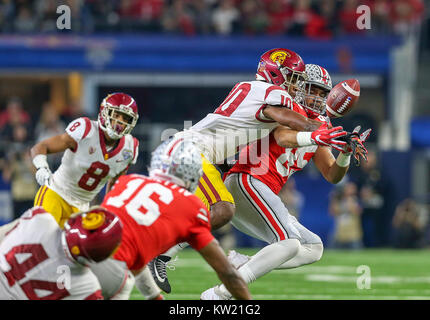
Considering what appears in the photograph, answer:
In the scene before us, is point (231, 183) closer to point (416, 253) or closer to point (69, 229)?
point (69, 229)

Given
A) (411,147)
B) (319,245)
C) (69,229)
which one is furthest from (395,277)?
(411,147)

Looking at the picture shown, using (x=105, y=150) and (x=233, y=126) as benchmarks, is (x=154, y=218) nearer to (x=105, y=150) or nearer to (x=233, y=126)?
(x=233, y=126)

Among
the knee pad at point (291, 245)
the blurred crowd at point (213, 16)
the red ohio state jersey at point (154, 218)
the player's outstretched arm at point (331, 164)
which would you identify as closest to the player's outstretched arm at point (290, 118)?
the player's outstretched arm at point (331, 164)

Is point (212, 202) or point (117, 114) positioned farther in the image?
point (117, 114)

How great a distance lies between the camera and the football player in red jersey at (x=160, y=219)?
4633 millimetres

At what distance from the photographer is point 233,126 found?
6.36 metres

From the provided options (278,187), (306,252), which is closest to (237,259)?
(306,252)

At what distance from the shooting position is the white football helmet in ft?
15.6

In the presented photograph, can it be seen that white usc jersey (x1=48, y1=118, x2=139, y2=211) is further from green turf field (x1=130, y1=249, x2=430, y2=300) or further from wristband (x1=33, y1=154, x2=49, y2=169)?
green turf field (x1=130, y1=249, x2=430, y2=300)

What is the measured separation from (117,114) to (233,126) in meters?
0.88

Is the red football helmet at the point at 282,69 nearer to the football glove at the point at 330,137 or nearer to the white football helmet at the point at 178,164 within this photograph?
the football glove at the point at 330,137

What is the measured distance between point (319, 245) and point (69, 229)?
2.45m

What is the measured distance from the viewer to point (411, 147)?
1628 cm

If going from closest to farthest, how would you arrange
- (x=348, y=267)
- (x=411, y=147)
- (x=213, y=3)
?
(x=348, y=267)
(x=411, y=147)
(x=213, y=3)
